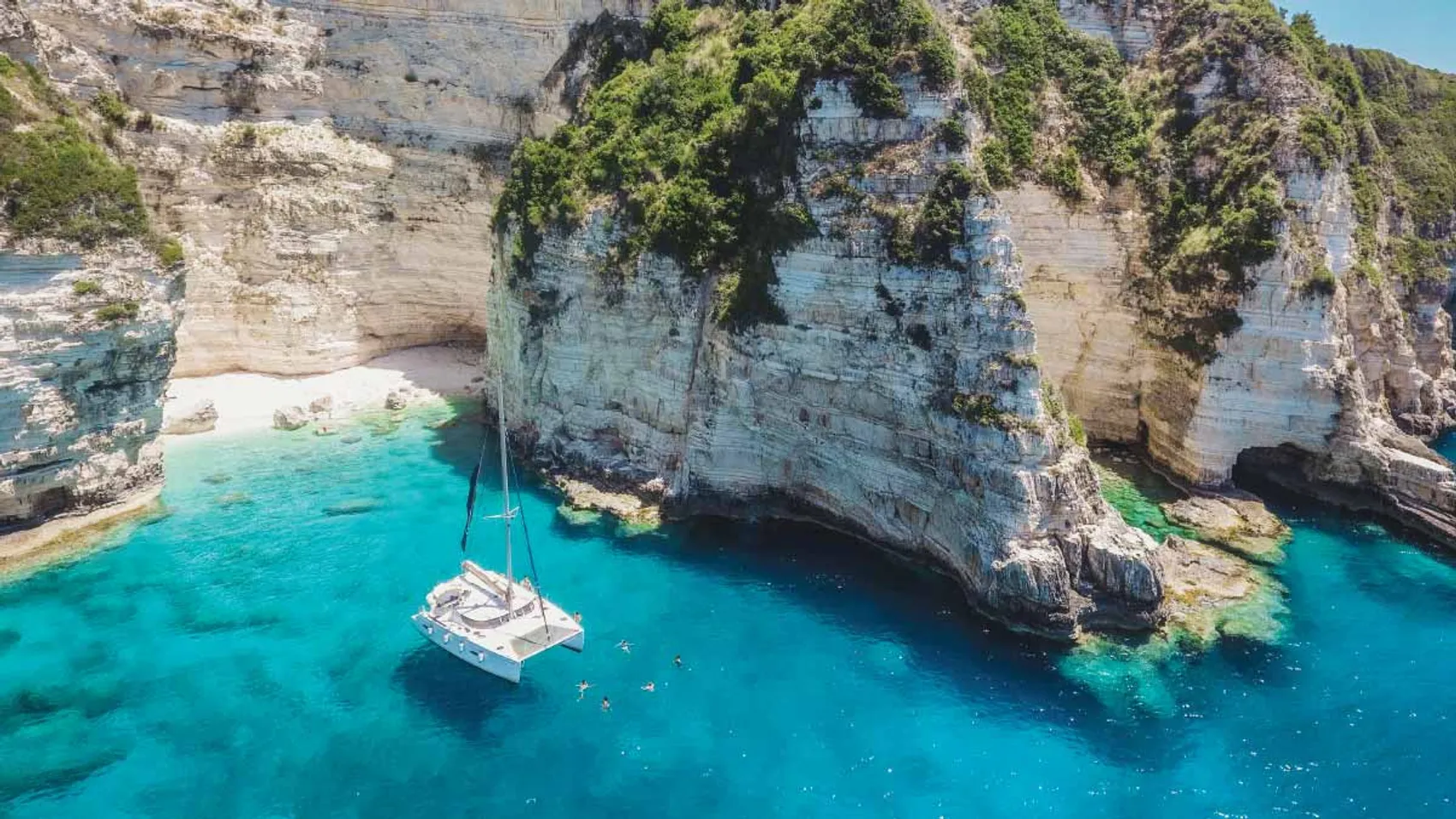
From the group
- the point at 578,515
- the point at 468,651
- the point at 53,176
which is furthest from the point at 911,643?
the point at 53,176

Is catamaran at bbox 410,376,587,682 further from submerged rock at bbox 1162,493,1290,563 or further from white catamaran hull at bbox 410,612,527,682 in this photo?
submerged rock at bbox 1162,493,1290,563

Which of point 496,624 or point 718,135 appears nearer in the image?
point 496,624

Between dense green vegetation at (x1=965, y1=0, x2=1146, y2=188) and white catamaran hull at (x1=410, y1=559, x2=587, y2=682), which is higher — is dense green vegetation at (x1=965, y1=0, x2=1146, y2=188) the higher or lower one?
the higher one

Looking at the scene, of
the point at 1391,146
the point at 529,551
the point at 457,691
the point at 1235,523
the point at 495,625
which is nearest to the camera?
the point at 457,691

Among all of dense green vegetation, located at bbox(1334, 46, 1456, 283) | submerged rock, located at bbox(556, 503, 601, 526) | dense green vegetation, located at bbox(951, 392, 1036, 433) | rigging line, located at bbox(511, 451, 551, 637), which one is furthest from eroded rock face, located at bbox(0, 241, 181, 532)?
dense green vegetation, located at bbox(1334, 46, 1456, 283)

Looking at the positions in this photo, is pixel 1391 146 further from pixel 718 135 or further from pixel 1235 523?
pixel 718 135

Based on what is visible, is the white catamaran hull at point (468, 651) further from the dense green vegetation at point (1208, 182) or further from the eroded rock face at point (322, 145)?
the dense green vegetation at point (1208, 182)
